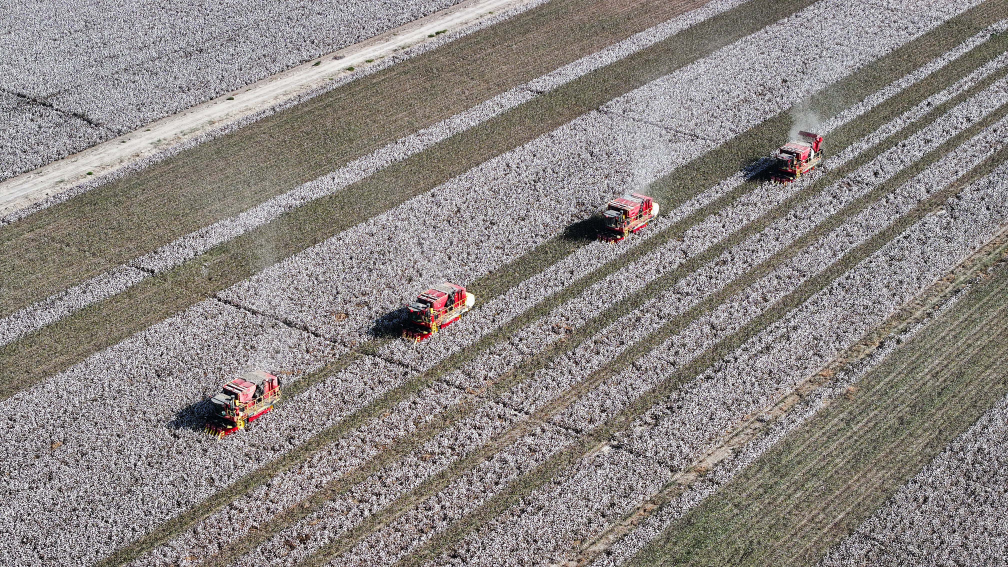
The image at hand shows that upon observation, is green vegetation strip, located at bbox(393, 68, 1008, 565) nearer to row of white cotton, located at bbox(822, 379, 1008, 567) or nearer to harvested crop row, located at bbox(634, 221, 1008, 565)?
harvested crop row, located at bbox(634, 221, 1008, 565)

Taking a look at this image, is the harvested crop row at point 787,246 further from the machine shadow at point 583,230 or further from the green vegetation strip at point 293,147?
the green vegetation strip at point 293,147

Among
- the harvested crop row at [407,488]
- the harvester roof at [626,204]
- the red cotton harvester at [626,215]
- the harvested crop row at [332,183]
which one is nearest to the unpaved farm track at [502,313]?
the harvested crop row at [407,488]

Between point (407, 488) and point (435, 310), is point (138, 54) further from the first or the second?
point (407, 488)

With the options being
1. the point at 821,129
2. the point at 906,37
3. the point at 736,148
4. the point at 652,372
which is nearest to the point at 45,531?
the point at 652,372

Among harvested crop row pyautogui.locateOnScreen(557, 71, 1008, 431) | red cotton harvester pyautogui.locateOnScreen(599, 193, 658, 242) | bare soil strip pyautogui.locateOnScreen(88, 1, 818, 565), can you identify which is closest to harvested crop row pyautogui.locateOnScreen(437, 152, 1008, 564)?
harvested crop row pyautogui.locateOnScreen(557, 71, 1008, 431)

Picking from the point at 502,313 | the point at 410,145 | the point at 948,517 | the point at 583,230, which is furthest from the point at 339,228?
the point at 948,517
